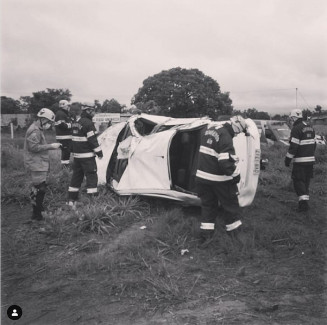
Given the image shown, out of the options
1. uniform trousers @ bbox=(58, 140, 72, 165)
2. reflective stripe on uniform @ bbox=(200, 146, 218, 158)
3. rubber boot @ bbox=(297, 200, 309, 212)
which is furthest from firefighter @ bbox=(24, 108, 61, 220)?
rubber boot @ bbox=(297, 200, 309, 212)

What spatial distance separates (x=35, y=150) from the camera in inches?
197

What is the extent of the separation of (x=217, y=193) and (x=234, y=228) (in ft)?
1.52

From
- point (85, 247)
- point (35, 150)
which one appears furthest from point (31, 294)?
point (35, 150)

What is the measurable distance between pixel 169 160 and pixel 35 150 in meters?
1.85

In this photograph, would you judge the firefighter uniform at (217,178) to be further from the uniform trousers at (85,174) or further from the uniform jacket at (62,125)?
the uniform jacket at (62,125)

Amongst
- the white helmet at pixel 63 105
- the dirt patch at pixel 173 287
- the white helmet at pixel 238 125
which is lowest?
the dirt patch at pixel 173 287

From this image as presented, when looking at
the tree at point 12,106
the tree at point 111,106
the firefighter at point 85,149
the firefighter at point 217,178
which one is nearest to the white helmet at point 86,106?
the firefighter at point 85,149

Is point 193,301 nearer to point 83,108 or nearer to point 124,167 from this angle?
point 124,167

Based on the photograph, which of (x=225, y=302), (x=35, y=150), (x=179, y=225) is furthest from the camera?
(x=35, y=150)

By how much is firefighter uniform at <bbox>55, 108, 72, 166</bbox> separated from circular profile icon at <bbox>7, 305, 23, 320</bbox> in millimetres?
5176

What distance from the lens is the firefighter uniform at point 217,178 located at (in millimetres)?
4242

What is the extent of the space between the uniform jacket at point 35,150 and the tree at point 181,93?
29.1m

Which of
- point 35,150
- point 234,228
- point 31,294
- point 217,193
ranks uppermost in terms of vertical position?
point 35,150

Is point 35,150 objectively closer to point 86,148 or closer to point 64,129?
point 86,148
